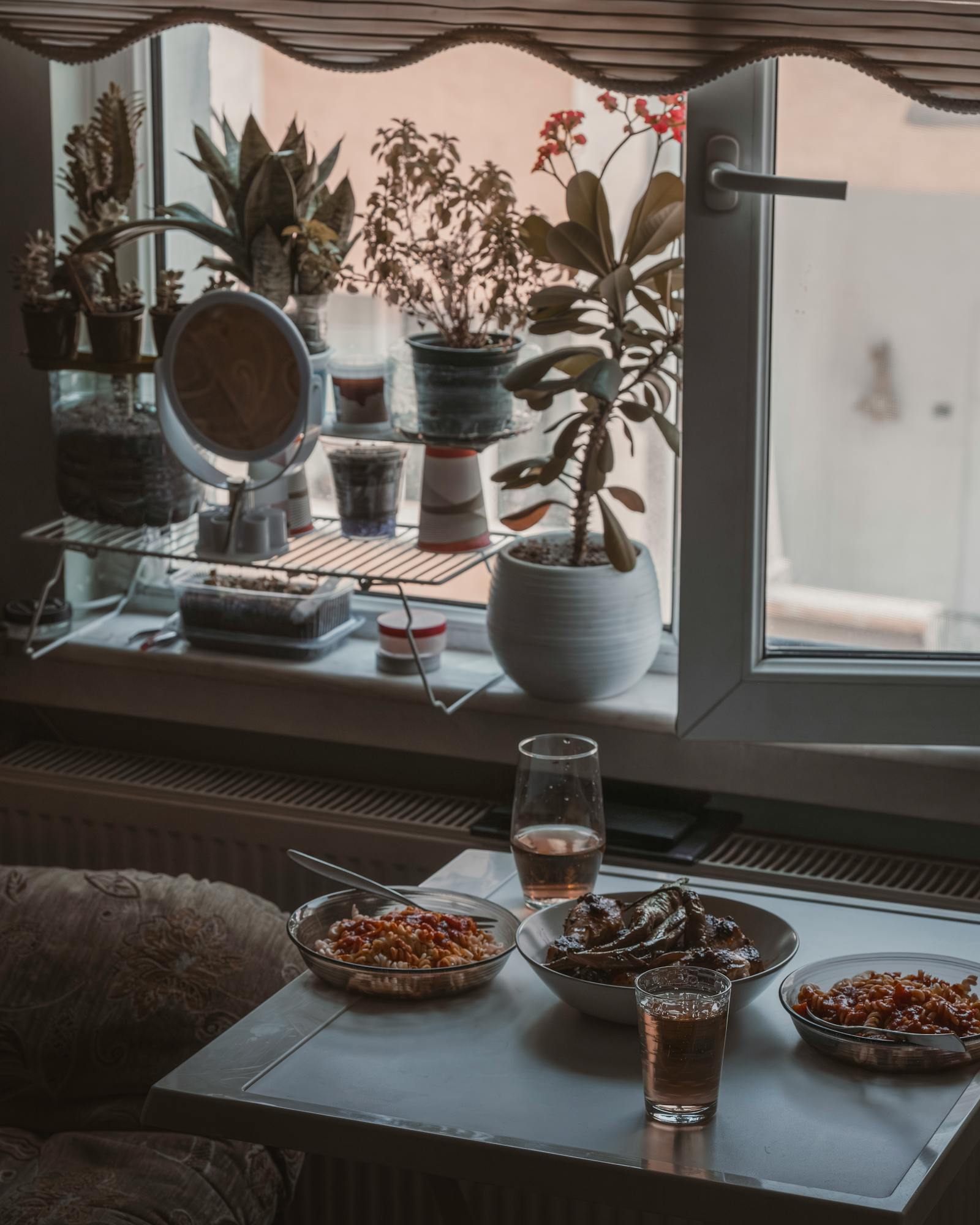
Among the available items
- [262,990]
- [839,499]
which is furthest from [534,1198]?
[839,499]

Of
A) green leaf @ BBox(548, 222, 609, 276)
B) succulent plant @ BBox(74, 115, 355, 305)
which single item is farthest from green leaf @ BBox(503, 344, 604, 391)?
succulent plant @ BBox(74, 115, 355, 305)

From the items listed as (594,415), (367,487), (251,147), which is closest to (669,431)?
(594,415)

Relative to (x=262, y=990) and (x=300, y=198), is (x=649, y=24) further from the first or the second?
(x=262, y=990)

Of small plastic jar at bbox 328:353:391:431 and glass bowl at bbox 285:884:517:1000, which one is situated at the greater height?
small plastic jar at bbox 328:353:391:431

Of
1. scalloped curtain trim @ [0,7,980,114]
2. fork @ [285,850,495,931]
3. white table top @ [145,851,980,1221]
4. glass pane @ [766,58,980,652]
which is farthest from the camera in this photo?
glass pane @ [766,58,980,652]

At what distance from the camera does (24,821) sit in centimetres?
234

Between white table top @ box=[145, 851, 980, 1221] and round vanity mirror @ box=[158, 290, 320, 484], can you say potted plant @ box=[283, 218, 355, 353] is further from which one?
white table top @ box=[145, 851, 980, 1221]

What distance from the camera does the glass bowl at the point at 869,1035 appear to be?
124 cm

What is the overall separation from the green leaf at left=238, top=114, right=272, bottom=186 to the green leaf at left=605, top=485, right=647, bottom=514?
619 mm

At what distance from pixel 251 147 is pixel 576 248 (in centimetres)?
47

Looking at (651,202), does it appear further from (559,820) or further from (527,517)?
(559,820)

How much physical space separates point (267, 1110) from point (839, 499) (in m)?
1.08

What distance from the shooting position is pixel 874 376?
74.5 inches

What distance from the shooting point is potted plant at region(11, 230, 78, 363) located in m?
2.13
